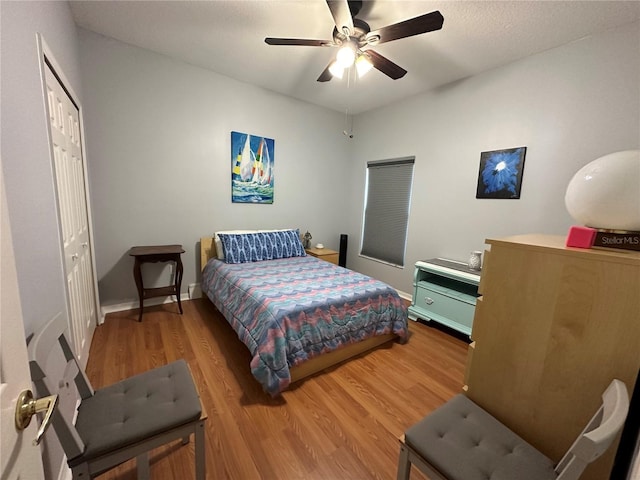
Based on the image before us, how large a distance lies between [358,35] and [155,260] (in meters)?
2.77

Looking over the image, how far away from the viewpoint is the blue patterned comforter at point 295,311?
178 centimetres

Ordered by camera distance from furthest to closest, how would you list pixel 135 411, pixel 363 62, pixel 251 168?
1. pixel 251 168
2. pixel 363 62
3. pixel 135 411

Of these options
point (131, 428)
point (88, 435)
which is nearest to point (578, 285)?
point (131, 428)

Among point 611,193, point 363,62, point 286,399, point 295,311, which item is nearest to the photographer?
point 611,193

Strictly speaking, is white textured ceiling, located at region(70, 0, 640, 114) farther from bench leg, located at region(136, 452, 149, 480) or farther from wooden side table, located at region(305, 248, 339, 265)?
bench leg, located at region(136, 452, 149, 480)

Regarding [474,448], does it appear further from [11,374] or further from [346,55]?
[346,55]

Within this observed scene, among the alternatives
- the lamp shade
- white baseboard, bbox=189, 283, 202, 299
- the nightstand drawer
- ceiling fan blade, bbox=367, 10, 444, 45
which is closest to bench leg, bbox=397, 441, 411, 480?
the lamp shade

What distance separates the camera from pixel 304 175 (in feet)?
13.0

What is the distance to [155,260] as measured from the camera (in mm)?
2729

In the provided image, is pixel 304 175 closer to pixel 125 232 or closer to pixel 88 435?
pixel 125 232

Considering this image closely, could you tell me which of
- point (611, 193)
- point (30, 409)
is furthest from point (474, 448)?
point (30, 409)

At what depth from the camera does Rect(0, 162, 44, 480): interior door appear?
449mm

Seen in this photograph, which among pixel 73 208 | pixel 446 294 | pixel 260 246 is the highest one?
pixel 73 208

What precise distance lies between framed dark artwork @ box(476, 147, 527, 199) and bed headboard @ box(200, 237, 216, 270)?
316 cm
